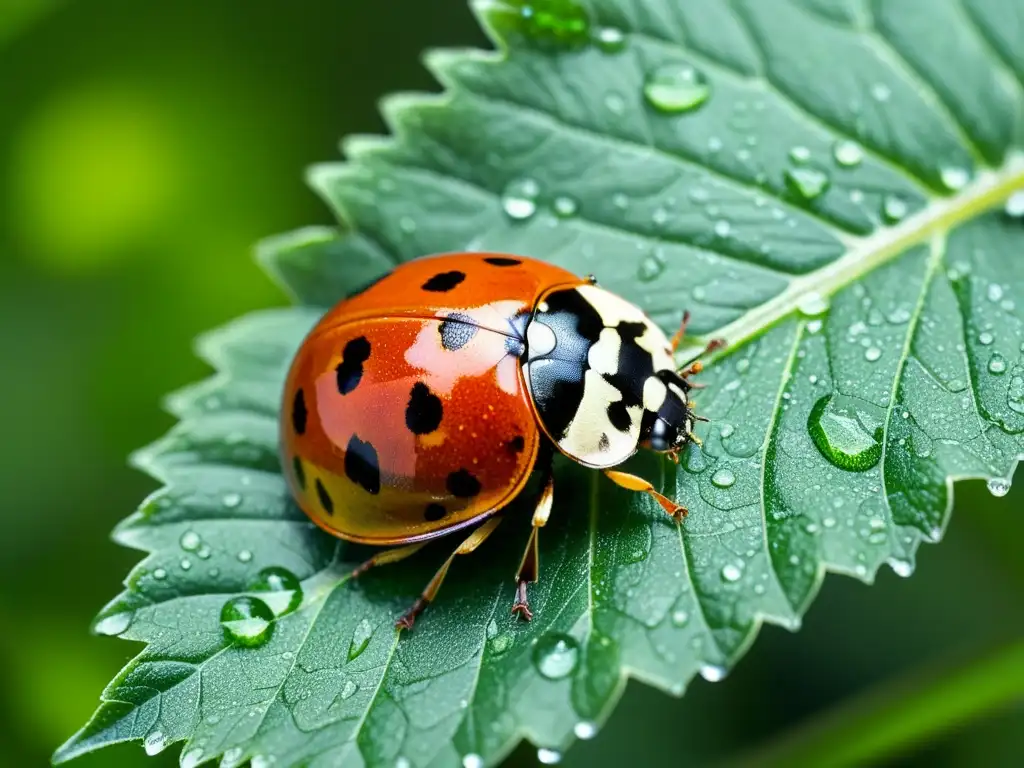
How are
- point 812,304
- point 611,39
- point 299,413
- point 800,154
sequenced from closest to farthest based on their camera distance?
point 299,413 < point 812,304 < point 800,154 < point 611,39

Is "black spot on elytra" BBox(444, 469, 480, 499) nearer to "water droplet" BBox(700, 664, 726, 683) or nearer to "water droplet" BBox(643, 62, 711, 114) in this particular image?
"water droplet" BBox(700, 664, 726, 683)

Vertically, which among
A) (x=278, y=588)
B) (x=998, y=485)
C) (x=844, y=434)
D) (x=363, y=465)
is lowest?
(x=998, y=485)

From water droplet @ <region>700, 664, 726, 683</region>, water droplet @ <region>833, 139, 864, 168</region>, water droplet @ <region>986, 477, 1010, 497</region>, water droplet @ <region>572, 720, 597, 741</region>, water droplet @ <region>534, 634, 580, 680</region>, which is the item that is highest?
water droplet @ <region>833, 139, 864, 168</region>

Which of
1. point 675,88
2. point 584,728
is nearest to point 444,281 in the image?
point 675,88

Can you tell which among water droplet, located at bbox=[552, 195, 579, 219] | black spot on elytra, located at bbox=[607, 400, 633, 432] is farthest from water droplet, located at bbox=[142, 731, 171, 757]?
water droplet, located at bbox=[552, 195, 579, 219]

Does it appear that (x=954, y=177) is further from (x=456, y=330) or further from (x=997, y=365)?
(x=456, y=330)

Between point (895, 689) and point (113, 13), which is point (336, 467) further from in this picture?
point (113, 13)
